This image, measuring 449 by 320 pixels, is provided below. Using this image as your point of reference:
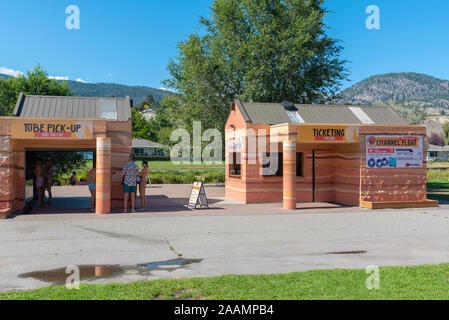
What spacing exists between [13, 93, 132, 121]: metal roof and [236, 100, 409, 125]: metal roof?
4.95 m

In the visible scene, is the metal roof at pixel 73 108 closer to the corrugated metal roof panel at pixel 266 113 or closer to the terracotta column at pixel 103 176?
the terracotta column at pixel 103 176

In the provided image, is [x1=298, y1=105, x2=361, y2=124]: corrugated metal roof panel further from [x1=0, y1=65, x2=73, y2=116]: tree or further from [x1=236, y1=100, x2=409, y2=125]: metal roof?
[x1=0, y1=65, x2=73, y2=116]: tree

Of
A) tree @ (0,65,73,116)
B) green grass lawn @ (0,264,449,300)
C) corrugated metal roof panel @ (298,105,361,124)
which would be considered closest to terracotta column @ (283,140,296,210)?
corrugated metal roof panel @ (298,105,361,124)

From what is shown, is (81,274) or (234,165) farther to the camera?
(234,165)

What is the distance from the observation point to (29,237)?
10281mm

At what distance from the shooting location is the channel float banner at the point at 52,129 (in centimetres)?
1400

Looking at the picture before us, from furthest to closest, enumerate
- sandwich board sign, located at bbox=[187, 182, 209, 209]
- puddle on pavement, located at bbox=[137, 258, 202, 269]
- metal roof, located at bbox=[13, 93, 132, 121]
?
metal roof, located at bbox=[13, 93, 132, 121] < sandwich board sign, located at bbox=[187, 182, 209, 209] < puddle on pavement, located at bbox=[137, 258, 202, 269]

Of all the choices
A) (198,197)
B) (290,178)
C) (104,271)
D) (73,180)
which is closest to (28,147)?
(198,197)

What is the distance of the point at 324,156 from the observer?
18.1 meters

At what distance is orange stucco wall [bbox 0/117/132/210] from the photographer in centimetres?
1388

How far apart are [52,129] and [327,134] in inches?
374

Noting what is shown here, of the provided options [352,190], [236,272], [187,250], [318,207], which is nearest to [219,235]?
[187,250]

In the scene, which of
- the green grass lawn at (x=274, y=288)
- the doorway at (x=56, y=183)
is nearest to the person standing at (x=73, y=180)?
the doorway at (x=56, y=183)

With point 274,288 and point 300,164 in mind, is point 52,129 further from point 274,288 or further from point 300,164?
point 274,288
